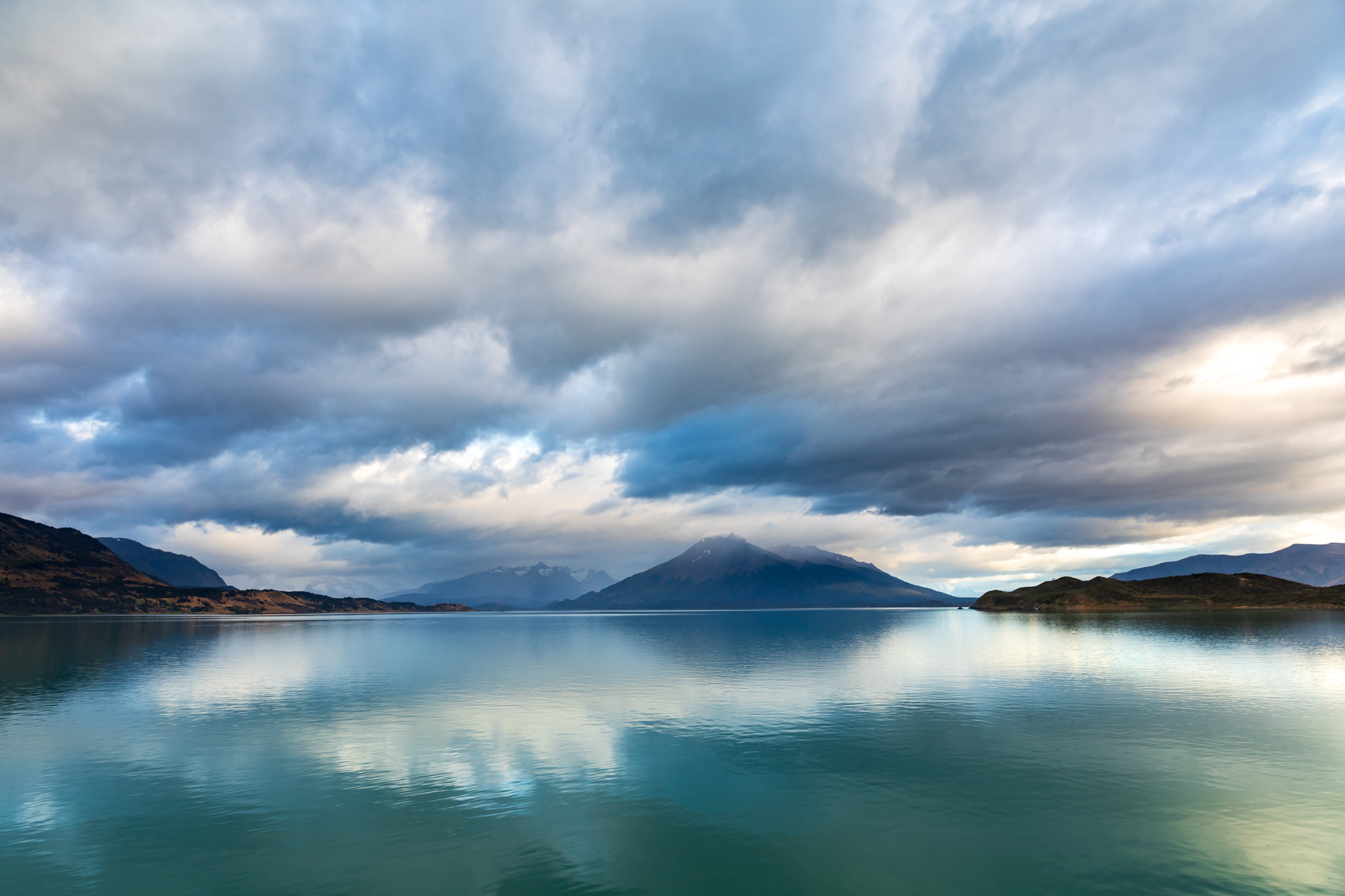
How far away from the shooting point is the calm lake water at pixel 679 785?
2658 cm

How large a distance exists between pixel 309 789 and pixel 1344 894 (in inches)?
1928

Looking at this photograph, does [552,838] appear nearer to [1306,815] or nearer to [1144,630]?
[1306,815]

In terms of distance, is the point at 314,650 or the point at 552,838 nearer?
the point at 552,838

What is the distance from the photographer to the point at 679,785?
3850cm

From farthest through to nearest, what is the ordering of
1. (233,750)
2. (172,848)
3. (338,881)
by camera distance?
(233,750) → (172,848) → (338,881)

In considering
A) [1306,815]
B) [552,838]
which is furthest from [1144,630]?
[552,838]

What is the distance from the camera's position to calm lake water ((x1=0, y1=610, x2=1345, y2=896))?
26.6 metres

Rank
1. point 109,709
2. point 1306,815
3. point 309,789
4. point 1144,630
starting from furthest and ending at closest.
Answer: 1. point 1144,630
2. point 109,709
3. point 309,789
4. point 1306,815

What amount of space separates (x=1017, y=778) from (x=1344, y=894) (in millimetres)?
15894

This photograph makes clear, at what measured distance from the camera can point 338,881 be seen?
84.4 ft

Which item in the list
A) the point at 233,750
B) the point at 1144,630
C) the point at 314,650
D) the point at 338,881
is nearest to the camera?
the point at 338,881

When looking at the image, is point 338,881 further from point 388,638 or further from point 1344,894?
point 388,638

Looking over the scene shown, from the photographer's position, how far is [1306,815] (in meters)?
32.3

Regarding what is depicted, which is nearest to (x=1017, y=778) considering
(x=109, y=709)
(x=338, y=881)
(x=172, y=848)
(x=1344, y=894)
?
(x=1344, y=894)
